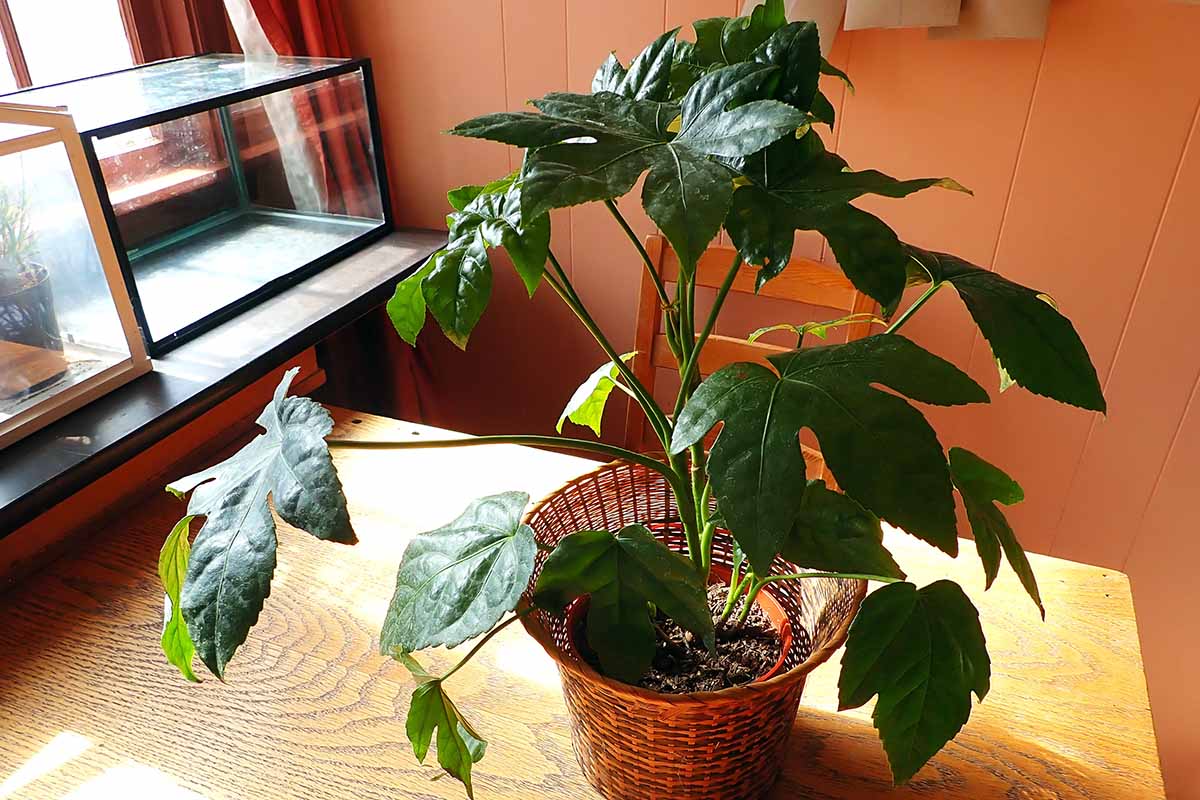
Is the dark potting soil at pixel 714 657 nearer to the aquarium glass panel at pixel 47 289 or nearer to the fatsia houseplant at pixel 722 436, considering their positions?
the fatsia houseplant at pixel 722 436

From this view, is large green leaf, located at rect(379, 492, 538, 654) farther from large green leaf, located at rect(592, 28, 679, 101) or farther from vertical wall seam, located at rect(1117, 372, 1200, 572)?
vertical wall seam, located at rect(1117, 372, 1200, 572)

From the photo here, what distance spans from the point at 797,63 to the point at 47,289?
1007 millimetres

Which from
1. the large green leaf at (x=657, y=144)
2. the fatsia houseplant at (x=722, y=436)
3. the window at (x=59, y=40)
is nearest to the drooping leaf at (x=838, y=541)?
the fatsia houseplant at (x=722, y=436)

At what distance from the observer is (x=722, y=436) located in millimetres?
461

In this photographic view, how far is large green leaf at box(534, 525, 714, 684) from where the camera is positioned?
583 mm

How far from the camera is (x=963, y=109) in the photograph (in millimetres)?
1442

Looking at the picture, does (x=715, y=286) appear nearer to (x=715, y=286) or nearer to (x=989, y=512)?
(x=715, y=286)

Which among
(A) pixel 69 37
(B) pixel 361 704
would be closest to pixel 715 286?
(B) pixel 361 704

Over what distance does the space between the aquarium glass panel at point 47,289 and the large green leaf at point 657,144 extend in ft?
2.72

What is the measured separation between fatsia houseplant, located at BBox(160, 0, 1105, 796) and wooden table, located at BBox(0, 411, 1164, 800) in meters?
0.23

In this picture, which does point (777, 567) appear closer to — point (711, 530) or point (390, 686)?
point (711, 530)

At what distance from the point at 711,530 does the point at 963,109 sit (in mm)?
1105

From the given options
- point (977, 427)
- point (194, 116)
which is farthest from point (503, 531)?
point (977, 427)

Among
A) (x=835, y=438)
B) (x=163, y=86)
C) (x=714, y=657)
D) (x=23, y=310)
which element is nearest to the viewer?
(x=835, y=438)
